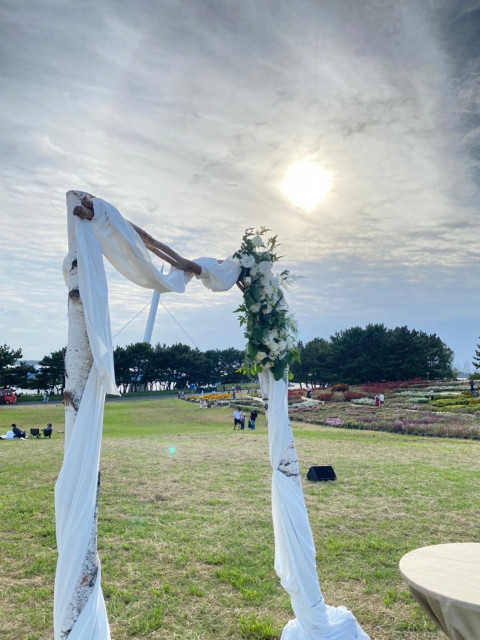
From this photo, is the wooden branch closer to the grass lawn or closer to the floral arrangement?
the floral arrangement

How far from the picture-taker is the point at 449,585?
3742 mm

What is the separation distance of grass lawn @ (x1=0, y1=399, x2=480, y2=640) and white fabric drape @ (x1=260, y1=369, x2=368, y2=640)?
0.39 metres

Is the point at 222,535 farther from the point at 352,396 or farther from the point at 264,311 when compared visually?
the point at 352,396

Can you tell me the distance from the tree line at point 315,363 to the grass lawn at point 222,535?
121 feet

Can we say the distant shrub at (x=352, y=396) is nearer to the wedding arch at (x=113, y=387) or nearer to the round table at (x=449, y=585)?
the wedding arch at (x=113, y=387)

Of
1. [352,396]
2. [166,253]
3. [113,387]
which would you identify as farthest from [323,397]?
[113,387]

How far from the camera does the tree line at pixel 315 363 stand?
5425cm

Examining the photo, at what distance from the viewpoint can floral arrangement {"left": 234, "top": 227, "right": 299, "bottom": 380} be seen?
19.6 ft

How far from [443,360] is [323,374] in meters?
17.1

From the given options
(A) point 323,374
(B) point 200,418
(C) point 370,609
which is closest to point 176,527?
(C) point 370,609

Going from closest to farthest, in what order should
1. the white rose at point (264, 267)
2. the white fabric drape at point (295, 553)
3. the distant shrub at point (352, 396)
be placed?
1. the white fabric drape at point (295, 553)
2. the white rose at point (264, 267)
3. the distant shrub at point (352, 396)

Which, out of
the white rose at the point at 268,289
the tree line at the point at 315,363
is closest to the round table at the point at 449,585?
the white rose at the point at 268,289

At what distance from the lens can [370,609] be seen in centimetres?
550

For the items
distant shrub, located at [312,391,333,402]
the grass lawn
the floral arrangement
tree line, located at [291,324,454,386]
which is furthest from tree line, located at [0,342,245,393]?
the floral arrangement
